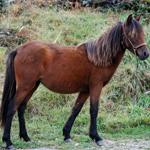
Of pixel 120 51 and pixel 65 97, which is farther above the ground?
pixel 120 51

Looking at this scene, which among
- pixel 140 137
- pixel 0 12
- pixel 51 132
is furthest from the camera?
pixel 0 12

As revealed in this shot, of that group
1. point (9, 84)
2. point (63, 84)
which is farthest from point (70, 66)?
point (9, 84)

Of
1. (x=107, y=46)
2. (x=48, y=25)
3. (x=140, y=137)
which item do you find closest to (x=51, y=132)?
(x=140, y=137)

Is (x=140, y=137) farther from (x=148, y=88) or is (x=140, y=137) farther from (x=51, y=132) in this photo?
(x=148, y=88)

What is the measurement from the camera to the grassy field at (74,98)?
543 centimetres

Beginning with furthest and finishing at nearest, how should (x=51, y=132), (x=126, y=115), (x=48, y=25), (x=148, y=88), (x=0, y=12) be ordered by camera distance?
(x=0, y=12) < (x=48, y=25) < (x=148, y=88) < (x=126, y=115) < (x=51, y=132)

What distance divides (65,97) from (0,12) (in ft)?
19.9

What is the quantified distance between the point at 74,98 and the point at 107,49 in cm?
274

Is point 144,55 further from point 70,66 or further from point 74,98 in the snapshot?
point 74,98

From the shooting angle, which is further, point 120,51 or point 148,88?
point 148,88

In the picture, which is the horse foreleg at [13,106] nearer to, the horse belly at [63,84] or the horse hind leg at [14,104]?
the horse hind leg at [14,104]

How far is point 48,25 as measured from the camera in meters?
10.2

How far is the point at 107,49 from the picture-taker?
4664mm

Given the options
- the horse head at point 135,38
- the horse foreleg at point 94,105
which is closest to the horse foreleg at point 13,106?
the horse foreleg at point 94,105
